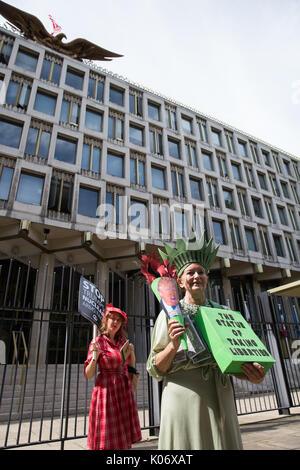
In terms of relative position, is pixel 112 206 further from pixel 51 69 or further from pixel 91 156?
pixel 51 69

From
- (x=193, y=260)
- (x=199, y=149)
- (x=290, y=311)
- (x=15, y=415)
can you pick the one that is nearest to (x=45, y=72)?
(x=199, y=149)

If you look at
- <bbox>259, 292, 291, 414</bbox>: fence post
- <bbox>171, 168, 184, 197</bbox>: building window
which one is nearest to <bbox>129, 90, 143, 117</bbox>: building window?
<bbox>171, 168, 184, 197</bbox>: building window

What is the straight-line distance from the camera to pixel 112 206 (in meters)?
17.4

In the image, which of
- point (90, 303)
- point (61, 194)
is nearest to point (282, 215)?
point (61, 194)

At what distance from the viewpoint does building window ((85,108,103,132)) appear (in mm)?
19047

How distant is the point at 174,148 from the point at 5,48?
13.2 metres

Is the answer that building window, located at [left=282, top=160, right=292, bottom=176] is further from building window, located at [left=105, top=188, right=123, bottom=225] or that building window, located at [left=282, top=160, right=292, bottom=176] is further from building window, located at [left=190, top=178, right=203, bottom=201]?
building window, located at [left=105, top=188, right=123, bottom=225]

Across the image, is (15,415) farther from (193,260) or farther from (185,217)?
(185,217)

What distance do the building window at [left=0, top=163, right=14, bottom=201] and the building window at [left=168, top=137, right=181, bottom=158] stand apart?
462 inches

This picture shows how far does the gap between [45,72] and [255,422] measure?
865 inches

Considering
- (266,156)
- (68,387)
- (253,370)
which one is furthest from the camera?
(266,156)

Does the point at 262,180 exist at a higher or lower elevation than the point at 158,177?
higher

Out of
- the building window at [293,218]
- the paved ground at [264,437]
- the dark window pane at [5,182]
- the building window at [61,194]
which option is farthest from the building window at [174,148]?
the paved ground at [264,437]

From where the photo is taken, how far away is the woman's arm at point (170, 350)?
1.78 meters
